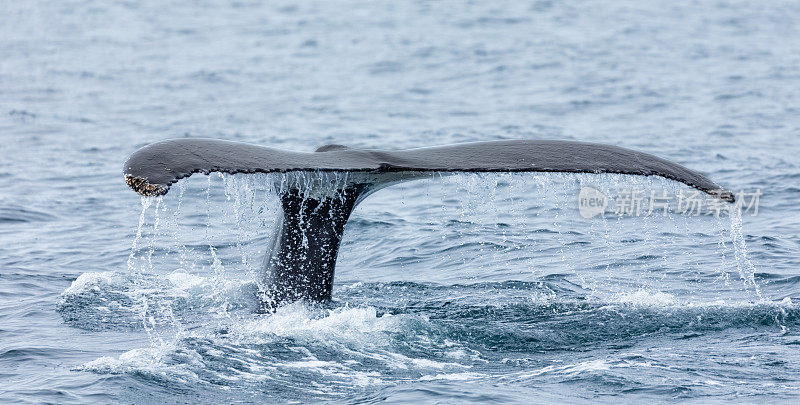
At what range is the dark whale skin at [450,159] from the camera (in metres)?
5.62

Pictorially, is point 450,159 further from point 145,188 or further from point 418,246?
point 418,246

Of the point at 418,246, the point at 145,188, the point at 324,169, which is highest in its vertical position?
the point at 324,169

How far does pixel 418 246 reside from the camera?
36.3 ft

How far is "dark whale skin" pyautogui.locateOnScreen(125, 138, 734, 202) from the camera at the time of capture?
5.62m

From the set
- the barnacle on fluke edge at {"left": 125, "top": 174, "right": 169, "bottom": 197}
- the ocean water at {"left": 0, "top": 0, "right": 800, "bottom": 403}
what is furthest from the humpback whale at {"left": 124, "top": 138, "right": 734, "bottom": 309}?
the ocean water at {"left": 0, "top": 0, "right": 800, "bottom": 403}

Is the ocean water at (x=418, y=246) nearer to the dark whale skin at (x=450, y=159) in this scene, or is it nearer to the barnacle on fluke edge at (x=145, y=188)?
the dark whale skin at (x=450, y=159)

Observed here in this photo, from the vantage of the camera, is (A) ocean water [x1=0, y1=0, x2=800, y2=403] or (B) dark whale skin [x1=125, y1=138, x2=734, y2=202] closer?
(B) dark whale skin [x1=125, y1=138, x2=734, y2=202]

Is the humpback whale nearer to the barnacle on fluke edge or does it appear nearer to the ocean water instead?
the barnacle on fluke edge

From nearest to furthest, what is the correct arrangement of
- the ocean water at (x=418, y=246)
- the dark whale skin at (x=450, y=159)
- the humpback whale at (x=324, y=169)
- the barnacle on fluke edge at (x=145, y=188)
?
the barnacle on fluke edge at (x=145, y=188)
the humpback whale at (x=324, y=169)
the dark whale skin at (x=450, y=159)
the ocean water at (x=418, y=246)

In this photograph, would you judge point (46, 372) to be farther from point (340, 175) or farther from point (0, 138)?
point (0, 138)

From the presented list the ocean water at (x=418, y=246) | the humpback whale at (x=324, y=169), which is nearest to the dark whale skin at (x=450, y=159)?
the humpback whale at (x=324, y=169)

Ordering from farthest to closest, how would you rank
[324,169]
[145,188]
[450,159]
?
1. [450,159]
2. [324,169]
3. [145,188]

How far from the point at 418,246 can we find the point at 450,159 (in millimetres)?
4750

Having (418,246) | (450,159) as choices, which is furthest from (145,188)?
(418,246)
